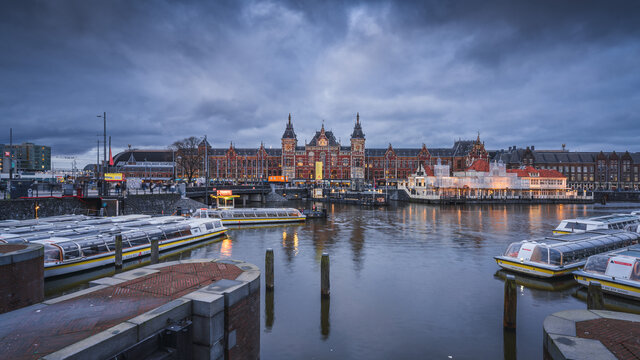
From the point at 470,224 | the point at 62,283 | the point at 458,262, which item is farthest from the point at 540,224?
the point at 62,283

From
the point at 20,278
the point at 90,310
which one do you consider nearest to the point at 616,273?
the point at 90,310

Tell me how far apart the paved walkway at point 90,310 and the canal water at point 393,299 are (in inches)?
204

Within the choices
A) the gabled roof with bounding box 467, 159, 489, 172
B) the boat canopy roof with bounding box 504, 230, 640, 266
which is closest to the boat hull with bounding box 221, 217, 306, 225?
the boat canopy roof with bounding box 504, 230, 640, 266

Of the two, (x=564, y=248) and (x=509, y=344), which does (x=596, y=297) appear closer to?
(x=509, y=344)

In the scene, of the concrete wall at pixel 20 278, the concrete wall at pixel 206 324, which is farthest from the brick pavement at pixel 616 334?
the concrete wall at pixel 20 278

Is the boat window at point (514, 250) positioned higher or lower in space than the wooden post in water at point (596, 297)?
lower

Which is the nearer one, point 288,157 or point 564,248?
point 564,248

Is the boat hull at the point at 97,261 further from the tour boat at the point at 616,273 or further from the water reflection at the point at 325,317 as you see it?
the tour boat at the point at 616,273

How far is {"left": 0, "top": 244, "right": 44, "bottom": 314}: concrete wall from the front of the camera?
12367 mm

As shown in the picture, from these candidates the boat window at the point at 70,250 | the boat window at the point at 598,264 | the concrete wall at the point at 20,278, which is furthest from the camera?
the boat window at the point at 70,250

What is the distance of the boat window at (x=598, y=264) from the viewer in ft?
68.8

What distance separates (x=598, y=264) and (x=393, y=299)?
41.4ft

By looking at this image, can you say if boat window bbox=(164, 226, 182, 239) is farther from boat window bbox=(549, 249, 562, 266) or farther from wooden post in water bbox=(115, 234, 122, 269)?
boat window bbox=(549, 249, 562, 266)

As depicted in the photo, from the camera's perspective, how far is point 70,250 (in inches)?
928
